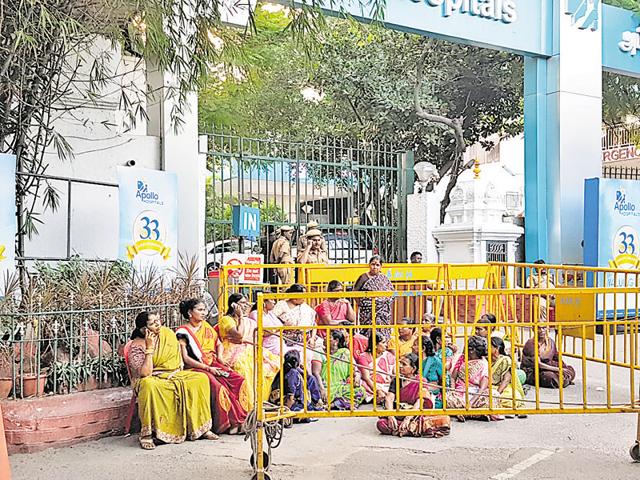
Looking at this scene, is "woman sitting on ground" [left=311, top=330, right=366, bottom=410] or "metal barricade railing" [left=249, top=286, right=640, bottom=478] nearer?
"metal barricade railing" [left=249, top=286, right=640, bottom=478]

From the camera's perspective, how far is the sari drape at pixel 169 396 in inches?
211

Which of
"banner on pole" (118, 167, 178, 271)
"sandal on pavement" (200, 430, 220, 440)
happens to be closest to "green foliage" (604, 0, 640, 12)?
"banner on pole" (118, 167, 178, 271)

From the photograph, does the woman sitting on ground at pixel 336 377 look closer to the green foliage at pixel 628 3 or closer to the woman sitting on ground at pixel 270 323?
the woman sitting on ground at pixel 270 323

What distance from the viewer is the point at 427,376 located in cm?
597

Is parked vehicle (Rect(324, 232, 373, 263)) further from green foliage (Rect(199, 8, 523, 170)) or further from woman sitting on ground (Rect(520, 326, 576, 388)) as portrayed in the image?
green foliage (Rect(199, 8, 523, 170))

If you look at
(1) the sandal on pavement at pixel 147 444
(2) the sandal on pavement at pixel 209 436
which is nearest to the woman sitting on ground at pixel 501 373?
(2) the sandal on pavement at pixel 209 436

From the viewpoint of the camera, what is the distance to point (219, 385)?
5734mm

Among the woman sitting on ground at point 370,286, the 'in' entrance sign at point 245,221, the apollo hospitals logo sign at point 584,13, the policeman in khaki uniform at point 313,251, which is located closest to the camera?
the woman sitting on ground at point 370,286

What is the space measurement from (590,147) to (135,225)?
27.4 feet

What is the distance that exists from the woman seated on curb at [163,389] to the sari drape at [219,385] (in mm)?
Result: 102

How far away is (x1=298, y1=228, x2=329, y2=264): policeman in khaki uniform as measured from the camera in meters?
9.90

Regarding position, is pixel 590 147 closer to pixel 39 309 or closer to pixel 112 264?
pixel 112 264

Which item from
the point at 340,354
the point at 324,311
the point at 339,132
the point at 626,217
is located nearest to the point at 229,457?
the point at 340,354

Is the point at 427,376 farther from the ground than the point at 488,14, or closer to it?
closer to it
